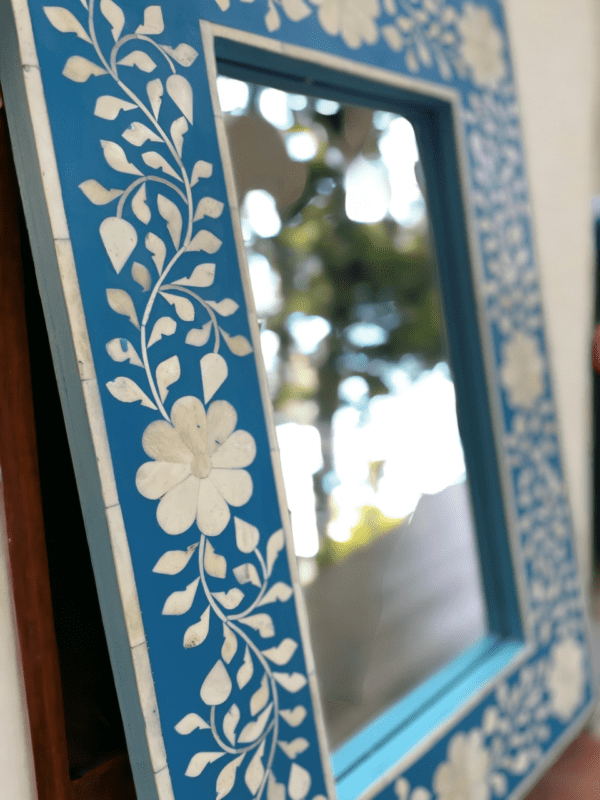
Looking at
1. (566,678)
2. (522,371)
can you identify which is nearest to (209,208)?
(522,371)

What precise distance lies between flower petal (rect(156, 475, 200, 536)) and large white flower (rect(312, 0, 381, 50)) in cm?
55

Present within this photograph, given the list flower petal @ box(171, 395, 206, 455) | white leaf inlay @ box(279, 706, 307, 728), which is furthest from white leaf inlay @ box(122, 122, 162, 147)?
white leaf inlay @ box(279, 706, 307, 728)

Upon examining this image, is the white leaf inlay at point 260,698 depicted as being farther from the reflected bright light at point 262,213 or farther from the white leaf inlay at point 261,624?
the reflected bright light at point 262,213

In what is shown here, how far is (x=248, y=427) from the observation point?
25.4 inches

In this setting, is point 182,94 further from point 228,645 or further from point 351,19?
point 228,645

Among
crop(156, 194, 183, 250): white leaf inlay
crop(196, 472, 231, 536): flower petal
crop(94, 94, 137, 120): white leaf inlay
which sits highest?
crop(94, 94, 137, 120): white leaf inlay

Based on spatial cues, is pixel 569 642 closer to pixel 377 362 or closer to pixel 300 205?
pixel 377 362

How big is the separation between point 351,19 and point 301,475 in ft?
1.84

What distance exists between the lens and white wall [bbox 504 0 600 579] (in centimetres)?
136

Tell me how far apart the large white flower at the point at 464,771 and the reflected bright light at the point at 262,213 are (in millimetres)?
687

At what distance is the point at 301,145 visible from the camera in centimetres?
85

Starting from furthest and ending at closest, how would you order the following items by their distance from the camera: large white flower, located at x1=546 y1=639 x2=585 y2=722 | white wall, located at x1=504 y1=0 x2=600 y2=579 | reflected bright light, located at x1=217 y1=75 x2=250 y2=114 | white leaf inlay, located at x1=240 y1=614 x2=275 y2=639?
white wall, located at x1=504 y1=0 x2=600 y2=579, large white flower, located at x1=546 y1=639 x2=585 y2=722, reflected bright light, located at x1=217 y1=75 x2=250 y2=114, white leaf inlay, located at x1=240 y1=614 x2=275 y2=639

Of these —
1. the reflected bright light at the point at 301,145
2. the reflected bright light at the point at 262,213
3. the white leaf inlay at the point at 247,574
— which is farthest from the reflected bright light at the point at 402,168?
the white leaf inlay at the point at 247,574

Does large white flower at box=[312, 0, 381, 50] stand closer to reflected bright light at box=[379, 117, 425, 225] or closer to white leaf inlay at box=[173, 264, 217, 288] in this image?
reflected bright light at box=[379, 117, 425, 225]
